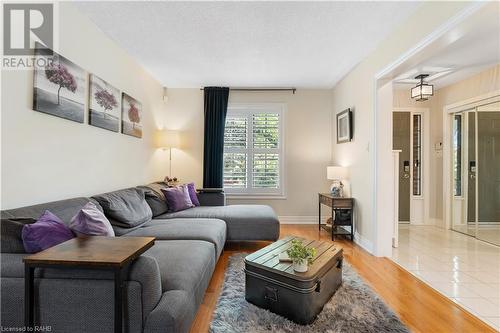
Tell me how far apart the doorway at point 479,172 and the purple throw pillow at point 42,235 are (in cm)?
539

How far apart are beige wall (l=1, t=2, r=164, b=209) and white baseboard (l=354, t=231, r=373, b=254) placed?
3282 millimetres

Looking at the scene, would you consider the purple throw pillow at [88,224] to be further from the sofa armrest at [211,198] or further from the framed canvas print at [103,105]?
the sofa armrest at [211,198]

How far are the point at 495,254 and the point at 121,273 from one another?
4.37 m

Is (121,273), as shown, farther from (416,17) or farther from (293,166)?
(293,166)

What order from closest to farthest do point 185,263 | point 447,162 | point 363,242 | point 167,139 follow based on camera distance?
point 185,263 < point 363,242 < point 167,139 < point 447,162

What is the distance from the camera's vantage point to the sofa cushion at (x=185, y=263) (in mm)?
1523

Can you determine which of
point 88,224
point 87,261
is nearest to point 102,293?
point 87,261

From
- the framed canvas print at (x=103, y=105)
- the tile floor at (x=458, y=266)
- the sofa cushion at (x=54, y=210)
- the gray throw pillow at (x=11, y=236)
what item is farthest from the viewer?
the framed canvas print at (x=103, y=105)

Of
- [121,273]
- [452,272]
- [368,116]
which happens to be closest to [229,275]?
[121,273]

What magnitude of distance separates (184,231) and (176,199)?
43.9 inches

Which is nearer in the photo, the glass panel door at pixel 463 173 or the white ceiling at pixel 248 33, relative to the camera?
the white ceiling at pixel 248 33

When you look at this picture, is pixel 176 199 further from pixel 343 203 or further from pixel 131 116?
pixel 343 203

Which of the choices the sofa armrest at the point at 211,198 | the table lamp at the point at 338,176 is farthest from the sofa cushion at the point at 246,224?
the table lamp at the point at 338,176

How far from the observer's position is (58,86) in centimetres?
212
